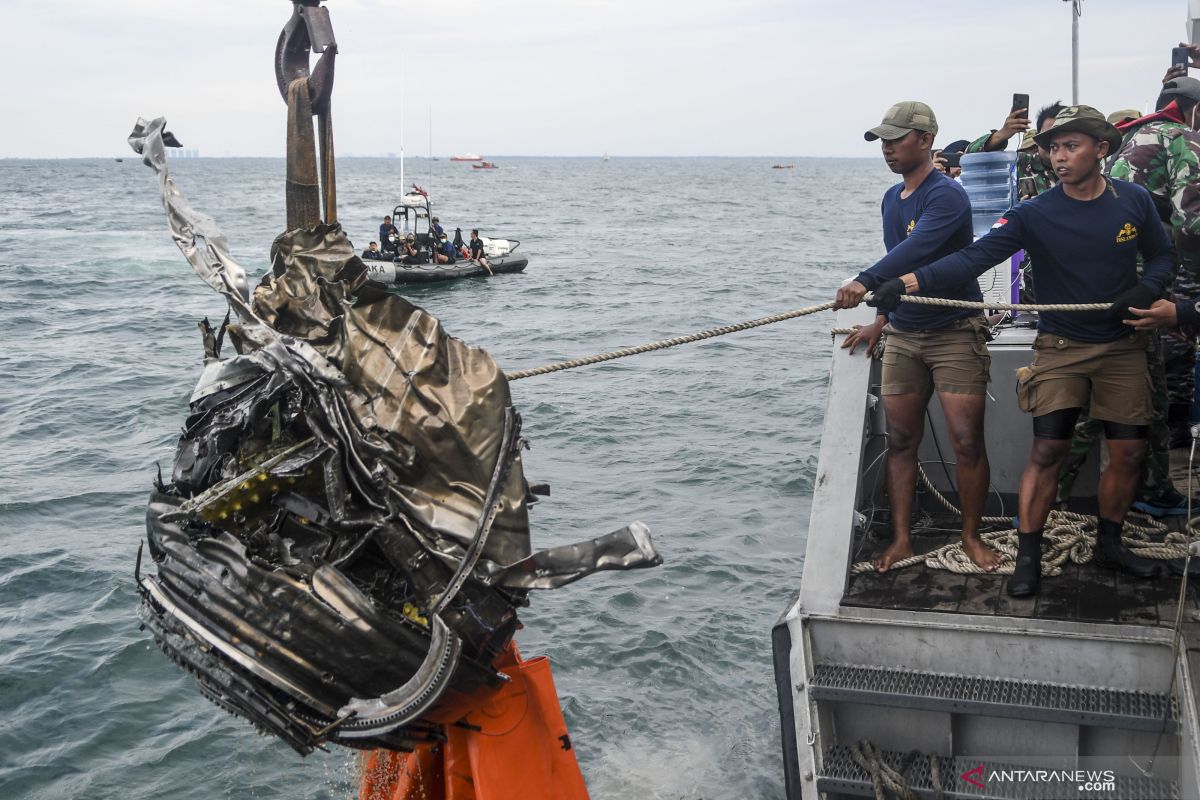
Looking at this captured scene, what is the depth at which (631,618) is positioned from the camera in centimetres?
1005

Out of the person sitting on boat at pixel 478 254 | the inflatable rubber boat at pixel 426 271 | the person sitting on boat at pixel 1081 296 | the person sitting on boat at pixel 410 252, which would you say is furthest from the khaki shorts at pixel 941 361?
the person sitting on boat at pixel 478 254

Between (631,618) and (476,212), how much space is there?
63.0m

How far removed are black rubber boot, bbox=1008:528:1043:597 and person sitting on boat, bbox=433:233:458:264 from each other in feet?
97.5

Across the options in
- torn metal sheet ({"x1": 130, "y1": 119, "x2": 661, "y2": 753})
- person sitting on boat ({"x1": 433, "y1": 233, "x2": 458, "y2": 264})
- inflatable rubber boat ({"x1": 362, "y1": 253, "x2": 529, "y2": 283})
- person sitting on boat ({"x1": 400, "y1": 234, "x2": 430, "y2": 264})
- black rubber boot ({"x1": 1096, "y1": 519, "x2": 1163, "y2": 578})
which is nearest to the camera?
torn metal sheet ({"x1": 130, "y1": 119, "x2": 661, "y2": 753})

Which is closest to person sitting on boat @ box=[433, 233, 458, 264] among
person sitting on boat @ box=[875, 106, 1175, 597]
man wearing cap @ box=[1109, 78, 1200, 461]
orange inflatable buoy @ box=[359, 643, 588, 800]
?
man wearing cap @ box=[1109, 78, 1200, 461]

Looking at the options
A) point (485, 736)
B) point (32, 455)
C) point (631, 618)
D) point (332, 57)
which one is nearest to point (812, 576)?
point (485, 736)

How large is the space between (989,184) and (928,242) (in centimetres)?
720

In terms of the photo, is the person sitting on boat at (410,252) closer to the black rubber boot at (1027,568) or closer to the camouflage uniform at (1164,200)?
the camouflage uniform at (1164,200)

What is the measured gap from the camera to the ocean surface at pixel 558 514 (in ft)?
26.4

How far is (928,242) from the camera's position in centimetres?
492

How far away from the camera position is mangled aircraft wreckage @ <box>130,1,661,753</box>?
353cm

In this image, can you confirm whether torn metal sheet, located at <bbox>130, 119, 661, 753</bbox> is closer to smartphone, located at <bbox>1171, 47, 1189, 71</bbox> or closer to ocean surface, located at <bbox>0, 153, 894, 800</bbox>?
ocean surface, located at <bbox>0, 153, 894, 800</bbox>

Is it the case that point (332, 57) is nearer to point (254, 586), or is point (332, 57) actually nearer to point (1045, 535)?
point (254, 586)

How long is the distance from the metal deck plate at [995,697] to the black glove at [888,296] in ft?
4.71
